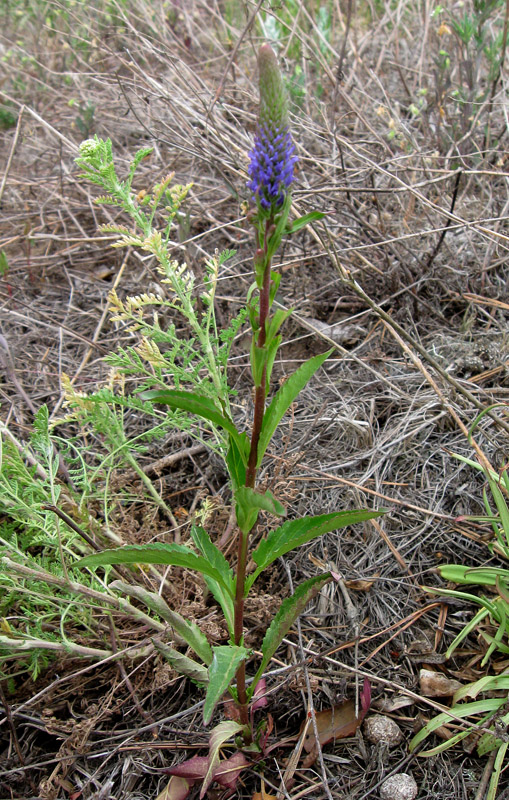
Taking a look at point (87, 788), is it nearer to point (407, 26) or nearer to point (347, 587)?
point (347, 587)

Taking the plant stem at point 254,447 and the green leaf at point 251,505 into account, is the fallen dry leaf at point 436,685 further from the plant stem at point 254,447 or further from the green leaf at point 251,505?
the green leaf at point 251,505

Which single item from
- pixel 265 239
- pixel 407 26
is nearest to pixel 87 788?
pixel 265 239

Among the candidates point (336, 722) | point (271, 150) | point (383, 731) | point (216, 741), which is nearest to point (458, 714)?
point (383, 731)

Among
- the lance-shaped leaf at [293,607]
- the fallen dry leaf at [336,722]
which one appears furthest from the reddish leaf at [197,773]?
the lance-shaped leaf at [293,607]

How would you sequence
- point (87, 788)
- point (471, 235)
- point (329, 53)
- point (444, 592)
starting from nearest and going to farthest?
point (87, 788) → point (444, 592) → point (471, 235) → point (329, 53)

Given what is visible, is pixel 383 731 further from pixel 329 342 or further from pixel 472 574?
pixel 329 342

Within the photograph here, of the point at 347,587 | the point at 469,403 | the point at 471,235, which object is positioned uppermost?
the point at 471,235

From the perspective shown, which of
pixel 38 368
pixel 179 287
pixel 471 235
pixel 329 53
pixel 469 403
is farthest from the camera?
pixel 329 53
